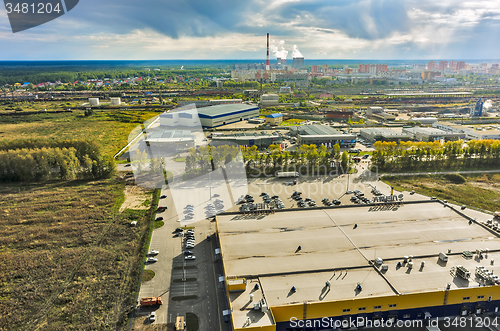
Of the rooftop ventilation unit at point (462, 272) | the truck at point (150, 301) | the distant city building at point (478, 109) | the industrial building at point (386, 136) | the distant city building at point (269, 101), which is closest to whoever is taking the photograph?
the rooftop ventilation unit at point (462, 272)

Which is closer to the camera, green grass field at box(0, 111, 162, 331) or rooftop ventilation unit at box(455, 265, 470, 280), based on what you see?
rooftop ventilation unit at box(455, 265, 470, 280)

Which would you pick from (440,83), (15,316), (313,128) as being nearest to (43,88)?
(313,128)

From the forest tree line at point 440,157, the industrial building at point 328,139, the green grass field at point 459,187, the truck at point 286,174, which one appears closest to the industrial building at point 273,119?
the industrial building at point 328,139

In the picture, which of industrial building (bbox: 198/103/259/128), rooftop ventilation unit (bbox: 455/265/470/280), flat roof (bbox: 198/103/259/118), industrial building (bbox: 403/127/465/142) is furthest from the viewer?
flat roof (bbox: 198/103/259/118)

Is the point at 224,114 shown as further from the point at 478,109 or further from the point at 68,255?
the point at 478,109

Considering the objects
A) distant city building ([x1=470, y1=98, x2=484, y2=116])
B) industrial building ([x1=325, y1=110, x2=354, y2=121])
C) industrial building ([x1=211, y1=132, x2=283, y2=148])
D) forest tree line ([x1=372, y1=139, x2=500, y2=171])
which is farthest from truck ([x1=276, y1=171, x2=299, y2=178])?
distant city building ([x1=470, y1=98, x2=484, y2=116])

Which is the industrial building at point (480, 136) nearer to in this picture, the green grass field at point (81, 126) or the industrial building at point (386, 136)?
the industrial building at point (386, 136)

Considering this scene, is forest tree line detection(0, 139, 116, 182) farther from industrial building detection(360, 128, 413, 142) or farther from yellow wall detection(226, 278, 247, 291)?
industrial building detection(360, 128, 413, 142)

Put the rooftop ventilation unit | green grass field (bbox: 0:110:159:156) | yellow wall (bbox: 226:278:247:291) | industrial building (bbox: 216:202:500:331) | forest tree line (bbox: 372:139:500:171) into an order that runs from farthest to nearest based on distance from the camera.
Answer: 1. green grass field (bbox: 0:110:159:156)
2. forest tree line (bbox: 372:139:500:171)
3. the rooftop ventilation unit
4. yellow wall (bbox: 226:278:247:291)
5. industrial building (bbox: 216:202:500:331)
